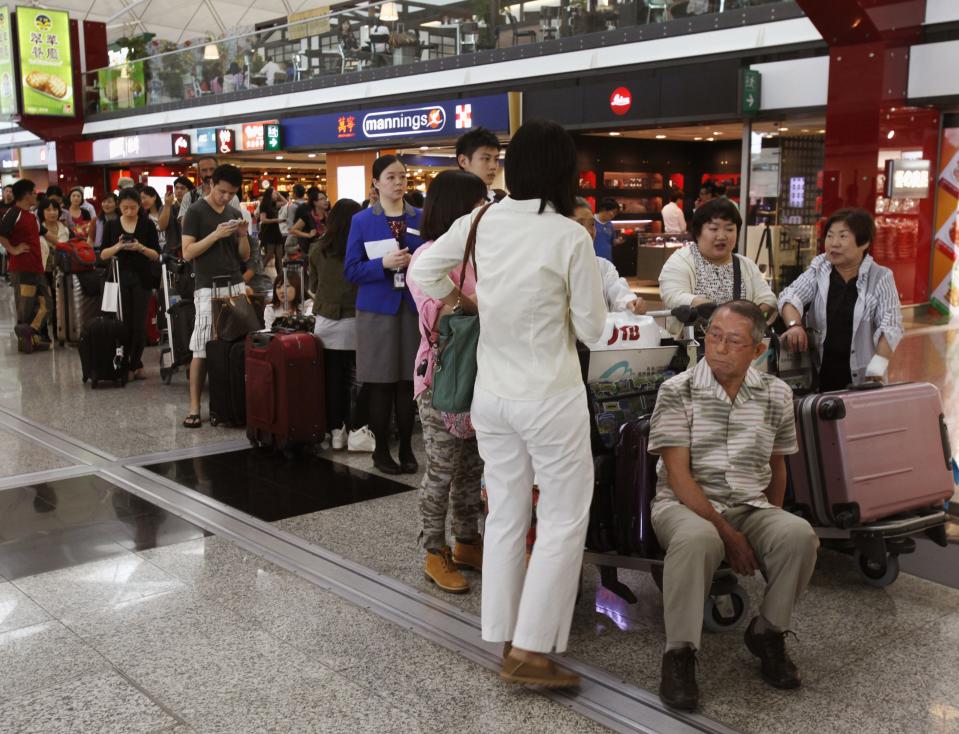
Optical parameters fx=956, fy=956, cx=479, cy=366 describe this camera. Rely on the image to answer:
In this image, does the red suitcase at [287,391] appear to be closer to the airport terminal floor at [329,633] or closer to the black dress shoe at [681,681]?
the airport terminal floor at [329,633]

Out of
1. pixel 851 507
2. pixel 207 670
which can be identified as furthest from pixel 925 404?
pixel 207 670

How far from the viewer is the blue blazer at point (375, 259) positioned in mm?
5004

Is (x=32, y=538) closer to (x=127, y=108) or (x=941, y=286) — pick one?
(x=941, y=286)

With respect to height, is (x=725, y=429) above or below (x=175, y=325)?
above

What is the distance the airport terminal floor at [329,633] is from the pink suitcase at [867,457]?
38cm

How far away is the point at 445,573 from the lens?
Result: 3.64 meters

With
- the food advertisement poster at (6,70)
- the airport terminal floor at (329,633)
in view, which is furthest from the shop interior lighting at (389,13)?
the food advertisement poster at (6,70)

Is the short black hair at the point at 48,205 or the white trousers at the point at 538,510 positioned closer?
the white trousers at the point at 538,510

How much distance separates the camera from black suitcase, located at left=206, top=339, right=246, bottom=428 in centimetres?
617

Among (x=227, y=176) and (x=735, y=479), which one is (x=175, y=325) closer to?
(x=227, y=176)

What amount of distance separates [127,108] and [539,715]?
23579mm

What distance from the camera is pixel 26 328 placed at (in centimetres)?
990

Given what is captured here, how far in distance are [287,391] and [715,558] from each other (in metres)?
3.28

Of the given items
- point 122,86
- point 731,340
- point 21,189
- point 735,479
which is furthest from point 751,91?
point 122,86
